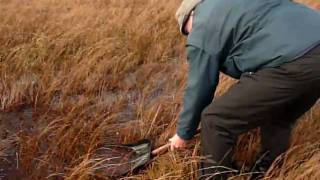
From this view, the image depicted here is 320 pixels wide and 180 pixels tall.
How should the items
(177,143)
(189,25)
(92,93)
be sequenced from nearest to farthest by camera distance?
(189,25)
(177,143)
(92,93)

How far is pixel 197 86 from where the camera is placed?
2506mm

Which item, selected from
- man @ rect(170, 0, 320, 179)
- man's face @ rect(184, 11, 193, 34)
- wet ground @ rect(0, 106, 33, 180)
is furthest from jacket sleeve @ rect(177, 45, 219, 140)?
wet ground @ rect(0, 106, 33, 180)

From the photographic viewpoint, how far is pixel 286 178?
276 centimetres

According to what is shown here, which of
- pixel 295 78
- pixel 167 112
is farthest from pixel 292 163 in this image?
pixel 167 112

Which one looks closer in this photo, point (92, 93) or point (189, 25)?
point (189, 25)

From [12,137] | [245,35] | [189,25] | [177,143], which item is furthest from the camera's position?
[12,137]

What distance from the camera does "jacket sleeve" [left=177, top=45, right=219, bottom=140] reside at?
2.44m

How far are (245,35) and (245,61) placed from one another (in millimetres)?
143

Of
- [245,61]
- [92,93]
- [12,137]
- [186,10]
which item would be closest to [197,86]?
[245,61]

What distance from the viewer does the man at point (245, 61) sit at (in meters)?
2.43

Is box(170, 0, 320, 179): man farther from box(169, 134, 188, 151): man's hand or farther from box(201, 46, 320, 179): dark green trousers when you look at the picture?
box(169, 134, 188, 151): man's hand

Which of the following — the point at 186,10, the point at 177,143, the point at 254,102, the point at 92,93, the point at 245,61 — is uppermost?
the point at 186,10

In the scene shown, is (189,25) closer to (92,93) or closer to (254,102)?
(254,102)

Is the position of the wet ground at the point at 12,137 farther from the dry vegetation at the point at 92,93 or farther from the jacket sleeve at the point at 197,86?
the jacket sleeve at the point at 197,86
